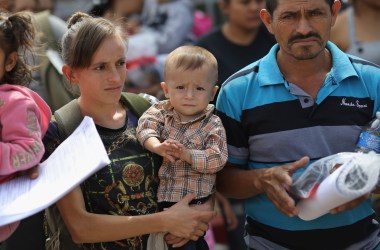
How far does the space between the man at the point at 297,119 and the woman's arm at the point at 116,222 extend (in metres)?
0.38

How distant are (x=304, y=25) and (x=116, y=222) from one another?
1.18 meters

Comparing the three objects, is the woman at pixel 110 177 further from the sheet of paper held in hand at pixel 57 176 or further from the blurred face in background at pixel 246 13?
the blurred face in background at pixel 246 13

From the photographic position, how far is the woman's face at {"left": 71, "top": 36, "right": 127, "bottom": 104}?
334 cm

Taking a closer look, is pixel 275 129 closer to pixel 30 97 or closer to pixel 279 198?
pixel 279 198

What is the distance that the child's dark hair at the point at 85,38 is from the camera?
11.0 feet

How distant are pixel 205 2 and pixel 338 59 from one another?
4694 mm

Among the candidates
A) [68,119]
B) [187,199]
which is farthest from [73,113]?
[187,199]

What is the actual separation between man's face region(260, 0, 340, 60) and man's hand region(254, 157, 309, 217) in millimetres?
527

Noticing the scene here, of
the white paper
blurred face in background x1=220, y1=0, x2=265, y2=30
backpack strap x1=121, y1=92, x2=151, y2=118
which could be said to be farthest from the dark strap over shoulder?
blurred face in background x1=220, y1=0, x2=265, y2=30

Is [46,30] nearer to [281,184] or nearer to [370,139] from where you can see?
[281,184]

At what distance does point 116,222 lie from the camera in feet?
10.7

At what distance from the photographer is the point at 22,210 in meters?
2.87

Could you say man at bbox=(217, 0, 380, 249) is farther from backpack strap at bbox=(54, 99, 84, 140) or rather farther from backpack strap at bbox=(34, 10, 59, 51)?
backpack strap at bbox=(34, 10, 59, 51)

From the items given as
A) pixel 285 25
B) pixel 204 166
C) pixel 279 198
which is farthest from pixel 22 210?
pixel 285 25
